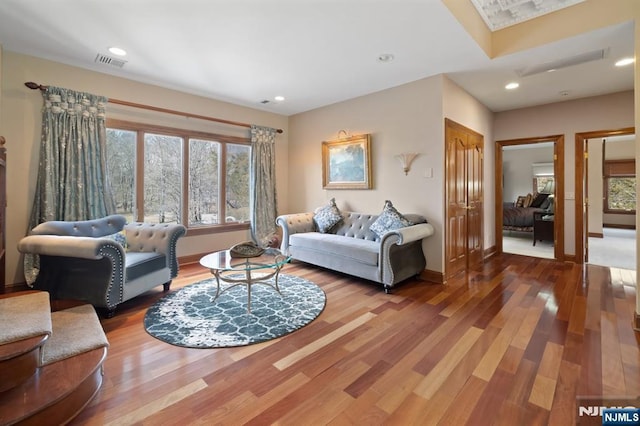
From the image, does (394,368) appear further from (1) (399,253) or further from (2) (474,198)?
(2) (474,198)

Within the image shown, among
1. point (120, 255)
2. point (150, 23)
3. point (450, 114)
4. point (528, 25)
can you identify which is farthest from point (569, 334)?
point (150, 23)

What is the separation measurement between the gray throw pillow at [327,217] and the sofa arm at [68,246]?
112 inches

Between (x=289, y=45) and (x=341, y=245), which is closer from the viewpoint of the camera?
(x=289, y=45)

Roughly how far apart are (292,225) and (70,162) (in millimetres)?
2931

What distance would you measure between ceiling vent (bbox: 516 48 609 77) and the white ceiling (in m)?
0.07

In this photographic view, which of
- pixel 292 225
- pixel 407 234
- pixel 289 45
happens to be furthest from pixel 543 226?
pixel 289 45

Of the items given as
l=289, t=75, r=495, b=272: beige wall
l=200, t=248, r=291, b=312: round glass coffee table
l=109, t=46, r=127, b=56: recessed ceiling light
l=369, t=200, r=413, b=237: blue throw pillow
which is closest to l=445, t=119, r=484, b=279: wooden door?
l=289, t=75, r=495, b=272: beige wall

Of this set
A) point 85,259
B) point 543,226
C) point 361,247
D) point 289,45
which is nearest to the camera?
point 85,259

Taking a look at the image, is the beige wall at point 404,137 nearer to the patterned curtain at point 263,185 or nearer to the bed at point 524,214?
the patterned curtain at point 263,185

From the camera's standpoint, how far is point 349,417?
5.00ft

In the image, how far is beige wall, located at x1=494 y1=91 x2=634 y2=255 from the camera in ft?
14.4

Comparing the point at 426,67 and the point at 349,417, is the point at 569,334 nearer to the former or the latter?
the point at 349,417

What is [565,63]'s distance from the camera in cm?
339

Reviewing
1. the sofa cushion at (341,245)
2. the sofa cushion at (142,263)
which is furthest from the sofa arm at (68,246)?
the sofa cushion at (341,245)
